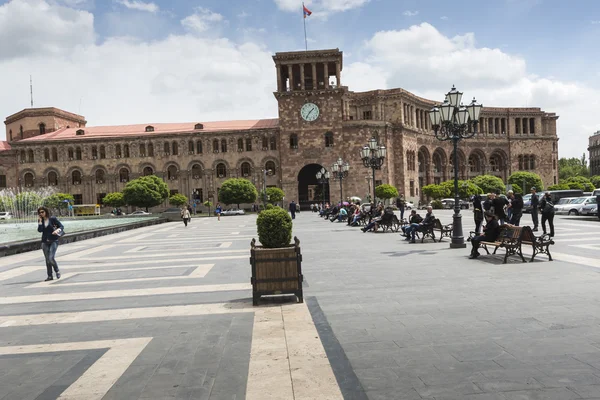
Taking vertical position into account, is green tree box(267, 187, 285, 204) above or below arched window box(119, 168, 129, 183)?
below

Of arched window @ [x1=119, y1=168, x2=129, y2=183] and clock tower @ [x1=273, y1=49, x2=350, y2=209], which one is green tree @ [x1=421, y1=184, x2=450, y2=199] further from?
arched window @ [x1=119, y1=168, x2=129, y2=183]

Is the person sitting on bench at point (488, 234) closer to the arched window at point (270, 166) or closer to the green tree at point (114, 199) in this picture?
the arched window at point (270, 166)

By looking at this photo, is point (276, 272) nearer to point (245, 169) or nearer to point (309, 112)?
point (309, 112)

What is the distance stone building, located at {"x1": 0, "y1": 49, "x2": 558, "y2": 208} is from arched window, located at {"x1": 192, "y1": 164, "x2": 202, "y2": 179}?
0.13 meters

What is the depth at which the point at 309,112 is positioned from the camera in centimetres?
5797

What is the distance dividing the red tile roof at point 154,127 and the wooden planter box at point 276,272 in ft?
183

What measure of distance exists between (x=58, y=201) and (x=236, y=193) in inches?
894

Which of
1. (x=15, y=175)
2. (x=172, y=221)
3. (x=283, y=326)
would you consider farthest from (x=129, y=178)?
(x=283, y=326)

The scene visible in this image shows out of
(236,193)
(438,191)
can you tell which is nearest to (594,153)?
(438,191)

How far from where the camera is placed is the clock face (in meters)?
57.8

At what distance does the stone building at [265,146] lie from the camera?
57.9 m

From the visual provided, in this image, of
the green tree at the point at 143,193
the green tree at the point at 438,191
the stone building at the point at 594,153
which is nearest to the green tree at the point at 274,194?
the green tree at the point at 143,193

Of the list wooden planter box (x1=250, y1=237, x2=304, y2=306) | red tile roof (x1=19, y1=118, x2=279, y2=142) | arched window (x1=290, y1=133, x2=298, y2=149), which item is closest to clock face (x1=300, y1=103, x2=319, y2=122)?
arched window (x1=290, y1=133, x2=298, y2=149)

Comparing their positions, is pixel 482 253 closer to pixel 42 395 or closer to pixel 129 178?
pixel 42 395
